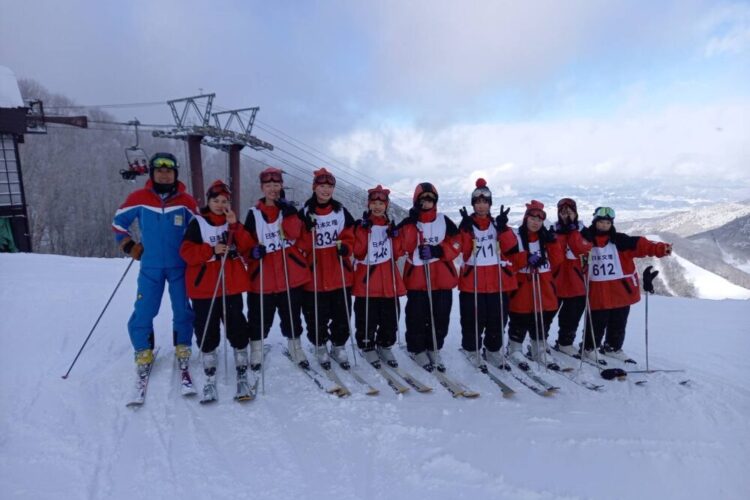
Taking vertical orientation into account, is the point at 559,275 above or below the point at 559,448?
above

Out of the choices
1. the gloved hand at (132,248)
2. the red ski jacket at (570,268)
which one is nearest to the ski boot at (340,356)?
the gloved hand at (132,248)

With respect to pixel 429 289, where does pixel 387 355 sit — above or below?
below

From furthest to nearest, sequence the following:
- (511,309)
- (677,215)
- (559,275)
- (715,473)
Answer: (677,215)
(559,275)
(511,309)
(715,473)

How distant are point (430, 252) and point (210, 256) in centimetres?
220

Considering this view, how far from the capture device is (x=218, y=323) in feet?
13.3

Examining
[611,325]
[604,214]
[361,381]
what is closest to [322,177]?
[361,381]

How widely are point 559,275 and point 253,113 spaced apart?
51.5 ft

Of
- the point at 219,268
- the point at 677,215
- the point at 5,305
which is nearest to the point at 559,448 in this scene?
the point at 219,268

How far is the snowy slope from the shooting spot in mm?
2654

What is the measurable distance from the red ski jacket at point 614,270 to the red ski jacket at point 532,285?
0.52m

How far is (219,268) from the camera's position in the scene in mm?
4004

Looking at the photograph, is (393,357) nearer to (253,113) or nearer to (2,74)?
(253,113)

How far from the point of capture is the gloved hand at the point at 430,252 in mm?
4266

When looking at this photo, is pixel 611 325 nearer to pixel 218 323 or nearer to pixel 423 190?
pixel 423 190
